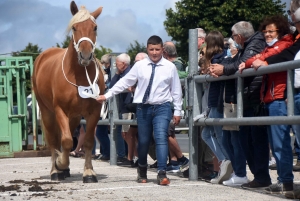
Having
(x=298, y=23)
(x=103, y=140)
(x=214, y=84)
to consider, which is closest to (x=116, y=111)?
(x=103, y=140)

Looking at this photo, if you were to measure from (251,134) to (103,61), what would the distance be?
696 cm

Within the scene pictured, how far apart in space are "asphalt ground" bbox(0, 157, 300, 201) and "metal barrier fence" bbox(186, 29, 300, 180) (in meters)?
0.54

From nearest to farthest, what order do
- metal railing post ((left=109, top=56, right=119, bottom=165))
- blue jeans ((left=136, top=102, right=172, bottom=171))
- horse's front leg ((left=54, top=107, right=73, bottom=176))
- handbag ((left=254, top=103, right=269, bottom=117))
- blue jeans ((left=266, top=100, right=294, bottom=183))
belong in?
1. blue jeans ((left=266, top=100, right=294, bottom=183))
2. handbag ((left=254, top=103, right=269, bottom=117))
3. blue jeans ((left=136, top=102, right=172, bottom=171))
4. horse's front leg ((left=54, top=107, right=73, bottom=176))
5. metal railing post ((left=109, top=56, right=119, bottom=165))

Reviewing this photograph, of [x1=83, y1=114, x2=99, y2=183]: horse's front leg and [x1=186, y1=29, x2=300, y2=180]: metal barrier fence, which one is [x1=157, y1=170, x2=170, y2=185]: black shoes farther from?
[x1=83, y1=114, x2=99, y2=183]: horse's front leg

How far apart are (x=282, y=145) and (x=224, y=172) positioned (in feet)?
5.38

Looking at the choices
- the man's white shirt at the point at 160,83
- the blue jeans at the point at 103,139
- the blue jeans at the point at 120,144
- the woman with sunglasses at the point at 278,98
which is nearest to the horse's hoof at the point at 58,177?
the man's white shirt at the point at 160,83

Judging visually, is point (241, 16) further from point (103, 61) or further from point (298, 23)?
point (298, 23)

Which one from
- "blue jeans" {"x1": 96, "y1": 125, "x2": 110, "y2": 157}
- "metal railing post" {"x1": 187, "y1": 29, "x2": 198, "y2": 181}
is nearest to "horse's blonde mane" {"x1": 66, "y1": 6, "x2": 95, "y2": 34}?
"metal railing post" {"x1": 187, "y1": 29, "x2": 198, "y2": 181}

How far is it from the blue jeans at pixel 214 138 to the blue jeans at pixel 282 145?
157cm

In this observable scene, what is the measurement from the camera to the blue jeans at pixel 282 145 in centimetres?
743

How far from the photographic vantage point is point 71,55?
32.7 feet

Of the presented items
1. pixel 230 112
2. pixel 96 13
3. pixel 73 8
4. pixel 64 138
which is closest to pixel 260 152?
pixel 230 112

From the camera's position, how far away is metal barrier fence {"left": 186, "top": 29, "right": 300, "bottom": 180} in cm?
707

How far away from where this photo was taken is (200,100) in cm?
966
